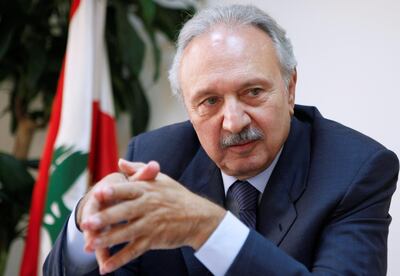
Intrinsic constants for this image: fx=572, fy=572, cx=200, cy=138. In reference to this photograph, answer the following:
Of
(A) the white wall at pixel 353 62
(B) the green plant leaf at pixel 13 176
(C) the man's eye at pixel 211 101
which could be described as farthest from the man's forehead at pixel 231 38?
(B) the green plant leaf at pixel 13 176

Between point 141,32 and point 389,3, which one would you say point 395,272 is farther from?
point 141,32

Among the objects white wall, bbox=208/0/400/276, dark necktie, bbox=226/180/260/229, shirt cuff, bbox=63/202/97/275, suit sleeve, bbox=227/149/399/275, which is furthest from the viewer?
white wall, bbox=208/0/400/276

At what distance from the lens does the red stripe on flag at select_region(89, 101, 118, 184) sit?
249cm

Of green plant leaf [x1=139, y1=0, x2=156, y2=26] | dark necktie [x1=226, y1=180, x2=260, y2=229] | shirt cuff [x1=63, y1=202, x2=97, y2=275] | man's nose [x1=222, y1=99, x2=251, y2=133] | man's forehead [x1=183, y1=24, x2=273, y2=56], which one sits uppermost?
man's forehead [x1=183, y1=24, x2=273, y2=56]

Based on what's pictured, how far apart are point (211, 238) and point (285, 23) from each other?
59.7 inches

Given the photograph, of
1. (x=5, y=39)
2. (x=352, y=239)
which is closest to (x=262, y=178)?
(x=352, y=239)

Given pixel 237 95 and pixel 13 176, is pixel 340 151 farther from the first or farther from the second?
pixel 13 176

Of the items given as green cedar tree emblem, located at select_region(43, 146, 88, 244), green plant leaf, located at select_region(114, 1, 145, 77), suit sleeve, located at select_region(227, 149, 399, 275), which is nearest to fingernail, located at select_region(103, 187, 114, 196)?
suit sleeve, located at select_region(227, 149, 399, 275)

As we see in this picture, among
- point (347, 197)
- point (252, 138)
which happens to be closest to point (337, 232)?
point (347, 197)

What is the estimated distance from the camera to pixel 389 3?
2000 mm

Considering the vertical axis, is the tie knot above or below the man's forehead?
below

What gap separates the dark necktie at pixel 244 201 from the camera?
133 cm

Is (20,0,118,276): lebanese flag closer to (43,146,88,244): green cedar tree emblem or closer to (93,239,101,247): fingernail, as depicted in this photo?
(43,146,88,244): green cedar tree emblem

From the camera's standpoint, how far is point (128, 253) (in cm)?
97
